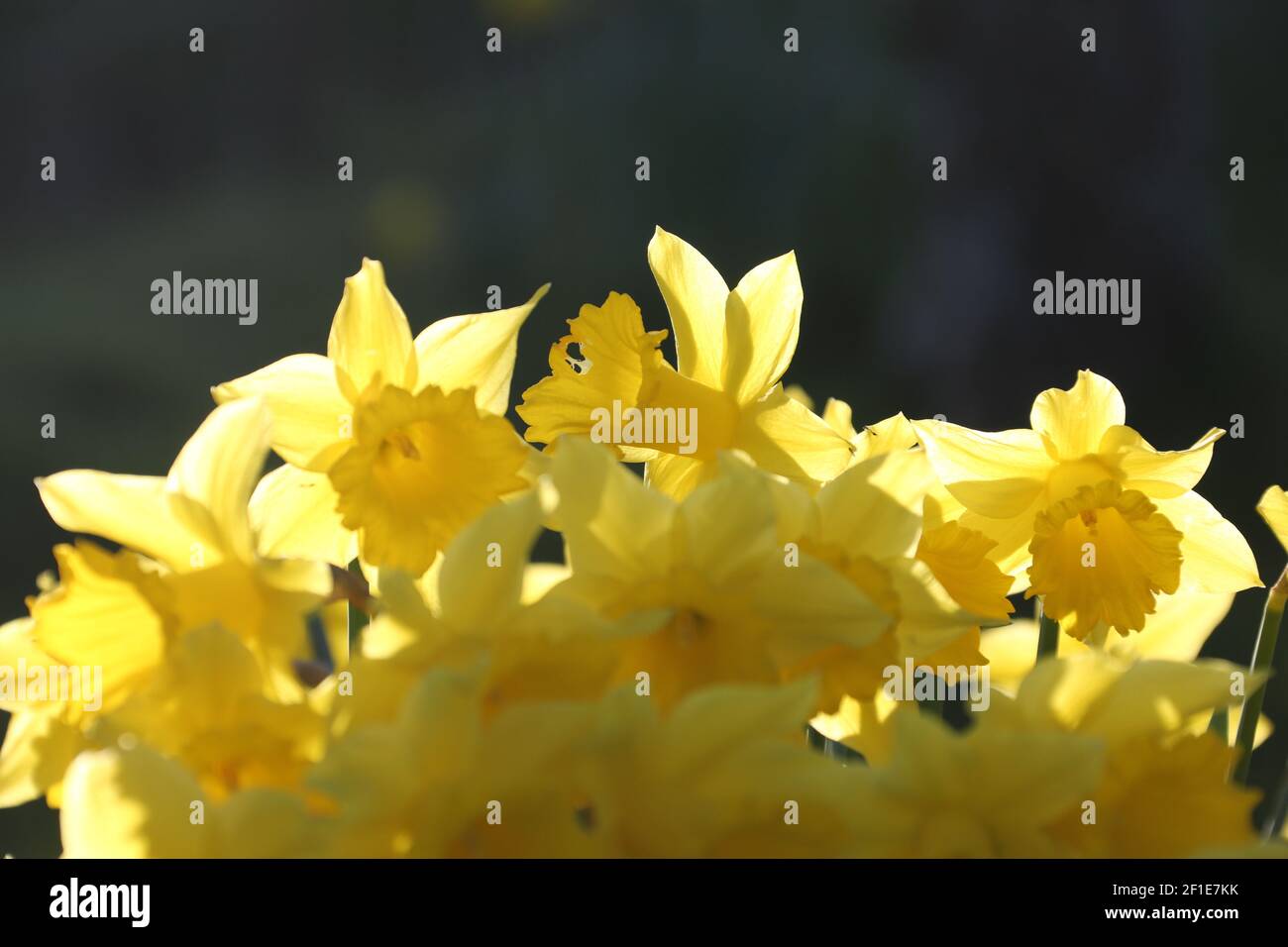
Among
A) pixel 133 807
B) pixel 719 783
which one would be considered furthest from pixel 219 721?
pixel 719 783

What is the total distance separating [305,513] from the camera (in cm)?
53

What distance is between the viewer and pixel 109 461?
248cm

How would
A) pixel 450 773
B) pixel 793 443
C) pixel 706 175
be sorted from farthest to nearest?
pixel 706 175 → pixel 793 443 → pixel 450 773

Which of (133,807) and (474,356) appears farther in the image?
(474,356)

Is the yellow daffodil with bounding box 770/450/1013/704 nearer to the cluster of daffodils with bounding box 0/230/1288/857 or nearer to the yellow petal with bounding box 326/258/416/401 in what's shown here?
the cluster of daffodils with bounding box 0/230/1288/857

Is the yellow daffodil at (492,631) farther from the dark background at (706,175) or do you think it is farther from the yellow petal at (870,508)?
the dark background at (706,175)

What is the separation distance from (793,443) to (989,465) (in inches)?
3.8

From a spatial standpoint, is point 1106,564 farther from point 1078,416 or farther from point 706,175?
point 706,175

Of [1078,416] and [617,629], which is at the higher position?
[1078,416]

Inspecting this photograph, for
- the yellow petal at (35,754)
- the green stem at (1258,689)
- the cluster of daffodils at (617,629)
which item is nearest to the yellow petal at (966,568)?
the cluster of daffodils at (617,629)
